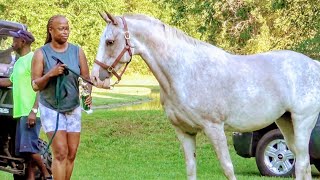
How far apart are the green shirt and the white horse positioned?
2.34m

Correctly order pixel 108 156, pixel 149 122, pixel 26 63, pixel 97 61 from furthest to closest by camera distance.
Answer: pixel 149 122, pixel 108 156, pixel 26 63, pixel 97 61

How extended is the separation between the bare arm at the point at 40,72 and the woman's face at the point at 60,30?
0.79 ft

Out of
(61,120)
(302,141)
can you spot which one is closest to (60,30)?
(61,120)

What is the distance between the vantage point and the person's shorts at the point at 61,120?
8.65 meters

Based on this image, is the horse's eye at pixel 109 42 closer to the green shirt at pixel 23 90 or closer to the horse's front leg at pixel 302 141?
the horse's front leg at pixel 302 141

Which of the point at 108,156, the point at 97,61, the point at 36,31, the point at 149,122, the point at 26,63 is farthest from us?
the point at 36,31

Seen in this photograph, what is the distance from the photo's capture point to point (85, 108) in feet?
29.0

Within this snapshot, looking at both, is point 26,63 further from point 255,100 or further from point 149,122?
point 149,122

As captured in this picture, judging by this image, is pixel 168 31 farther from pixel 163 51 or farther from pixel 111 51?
pixel 111 51

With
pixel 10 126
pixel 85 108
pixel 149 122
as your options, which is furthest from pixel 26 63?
Result: pixel 149 122

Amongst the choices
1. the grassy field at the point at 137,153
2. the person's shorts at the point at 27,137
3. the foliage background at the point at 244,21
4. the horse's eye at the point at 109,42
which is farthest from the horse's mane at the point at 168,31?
the foliage background at the point at 244,21

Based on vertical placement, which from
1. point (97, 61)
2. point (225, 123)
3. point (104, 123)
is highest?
point (97, 61)

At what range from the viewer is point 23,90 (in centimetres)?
1063

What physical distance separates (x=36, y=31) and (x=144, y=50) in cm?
3054
